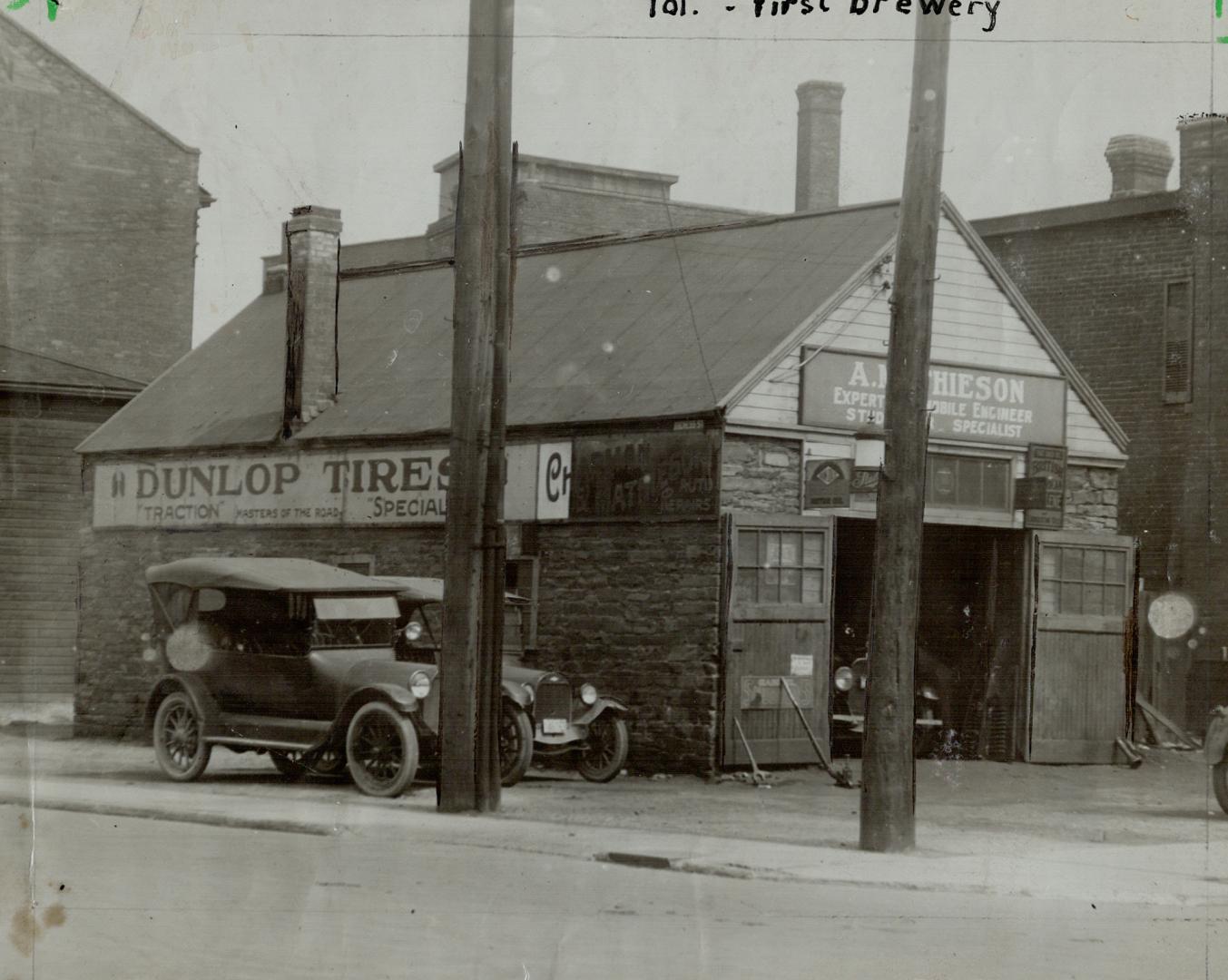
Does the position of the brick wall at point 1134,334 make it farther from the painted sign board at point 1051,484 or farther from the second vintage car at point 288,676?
the second vintage car at point 288,676

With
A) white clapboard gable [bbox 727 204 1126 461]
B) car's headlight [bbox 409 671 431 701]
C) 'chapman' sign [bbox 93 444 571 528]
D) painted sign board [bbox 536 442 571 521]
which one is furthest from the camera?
'chapman' sign [bbox 93 444 571 528]

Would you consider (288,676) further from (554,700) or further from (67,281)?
(67,281)

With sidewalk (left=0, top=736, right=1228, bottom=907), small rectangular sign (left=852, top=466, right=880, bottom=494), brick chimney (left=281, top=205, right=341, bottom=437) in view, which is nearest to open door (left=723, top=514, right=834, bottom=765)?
sidewalk (left=0, top=736, right=1228, bottom=907)

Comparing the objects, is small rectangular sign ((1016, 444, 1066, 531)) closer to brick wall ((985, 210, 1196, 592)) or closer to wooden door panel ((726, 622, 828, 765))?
wooden door panel ((726, 622, 828, 765))

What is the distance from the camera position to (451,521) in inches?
564

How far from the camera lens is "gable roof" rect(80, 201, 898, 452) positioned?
18.8m

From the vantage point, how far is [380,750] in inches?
608

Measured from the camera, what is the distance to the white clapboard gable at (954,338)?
712 inches

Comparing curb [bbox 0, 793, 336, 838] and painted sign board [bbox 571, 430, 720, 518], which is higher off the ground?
painted sign board [bbox 571, 430, 720, 518]

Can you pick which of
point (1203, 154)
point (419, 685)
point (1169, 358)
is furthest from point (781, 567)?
point (1203, 154)

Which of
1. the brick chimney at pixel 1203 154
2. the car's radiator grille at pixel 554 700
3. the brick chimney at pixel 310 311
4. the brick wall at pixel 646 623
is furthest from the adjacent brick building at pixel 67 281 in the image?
the brick chimney at pixel 1203 154

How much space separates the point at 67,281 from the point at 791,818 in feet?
63.8

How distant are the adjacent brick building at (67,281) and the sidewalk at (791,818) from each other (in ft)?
24.0

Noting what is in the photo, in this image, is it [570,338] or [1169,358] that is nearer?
[570,338]
